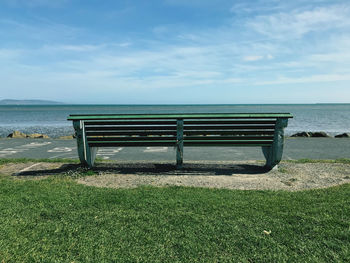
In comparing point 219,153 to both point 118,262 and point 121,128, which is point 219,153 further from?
point 118,262

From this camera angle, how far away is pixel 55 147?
11.6 metres

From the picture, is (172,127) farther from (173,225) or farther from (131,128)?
(173,225)

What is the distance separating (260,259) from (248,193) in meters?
2.05

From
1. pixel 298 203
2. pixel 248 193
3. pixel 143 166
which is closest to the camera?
pixel 298 203

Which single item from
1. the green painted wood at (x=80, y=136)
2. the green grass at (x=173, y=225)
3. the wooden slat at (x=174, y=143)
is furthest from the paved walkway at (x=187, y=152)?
the green grass at (x=173, y=225)

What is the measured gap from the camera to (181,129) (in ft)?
21.4

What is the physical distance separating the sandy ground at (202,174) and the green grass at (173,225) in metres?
0.67

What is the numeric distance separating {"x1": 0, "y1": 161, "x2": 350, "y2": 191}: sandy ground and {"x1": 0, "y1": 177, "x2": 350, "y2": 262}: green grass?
2.20ft

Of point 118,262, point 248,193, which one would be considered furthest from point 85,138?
point 118,262

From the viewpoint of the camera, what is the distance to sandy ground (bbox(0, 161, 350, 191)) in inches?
220

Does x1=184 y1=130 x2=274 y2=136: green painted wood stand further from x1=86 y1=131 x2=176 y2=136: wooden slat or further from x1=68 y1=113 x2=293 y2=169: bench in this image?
x1=86 y1=131 x2=176 y2=136: wooden slat

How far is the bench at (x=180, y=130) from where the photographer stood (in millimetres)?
6375

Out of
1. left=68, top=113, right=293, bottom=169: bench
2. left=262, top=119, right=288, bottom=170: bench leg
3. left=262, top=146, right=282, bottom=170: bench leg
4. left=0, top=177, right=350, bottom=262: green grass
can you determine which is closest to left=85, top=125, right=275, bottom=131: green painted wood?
left=68, top=113, right=293, bottom=169: bench

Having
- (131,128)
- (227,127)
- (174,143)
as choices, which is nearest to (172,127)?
(174,143)
